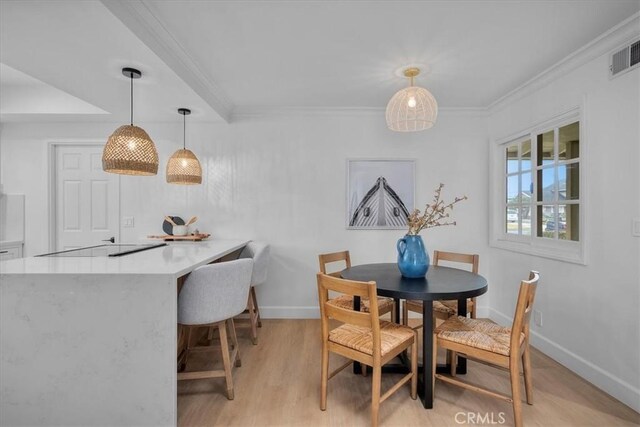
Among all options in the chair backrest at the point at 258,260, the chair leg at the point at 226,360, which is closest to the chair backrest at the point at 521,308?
the chair leg at the point at 226,360

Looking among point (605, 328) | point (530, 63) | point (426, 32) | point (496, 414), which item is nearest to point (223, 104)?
point (426, 32)

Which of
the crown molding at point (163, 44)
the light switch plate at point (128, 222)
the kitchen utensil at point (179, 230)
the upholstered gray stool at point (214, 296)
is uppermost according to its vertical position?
the crown molding at point (163, 44)

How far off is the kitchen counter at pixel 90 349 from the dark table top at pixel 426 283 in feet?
3.94

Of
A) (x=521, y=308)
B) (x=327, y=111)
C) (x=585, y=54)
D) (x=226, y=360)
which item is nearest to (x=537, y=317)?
(x=521, y=308)

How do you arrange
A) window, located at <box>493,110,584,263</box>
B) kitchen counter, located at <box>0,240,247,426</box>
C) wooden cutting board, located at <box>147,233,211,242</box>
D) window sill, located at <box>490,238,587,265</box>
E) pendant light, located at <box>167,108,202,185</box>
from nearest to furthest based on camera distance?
1. kitchen counter, located at <box>0,240,247,426</box>
2. window sill, located at <box>490,238,587,265</box>
3. window, located at <box>493,110,584,263</box>
4. pendant light, located at <box>167,108,202,185</box>
5. wooden cutting board, located at <box>147,233,211,242</box>

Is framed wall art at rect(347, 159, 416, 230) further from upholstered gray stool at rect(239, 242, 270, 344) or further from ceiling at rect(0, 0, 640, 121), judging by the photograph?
upholstered gray stool at rect(239, 242, 270, 344)

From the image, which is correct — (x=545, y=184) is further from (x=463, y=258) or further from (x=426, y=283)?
(x=426, y=283)

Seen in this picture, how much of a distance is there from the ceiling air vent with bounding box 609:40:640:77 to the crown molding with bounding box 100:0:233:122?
2917mm

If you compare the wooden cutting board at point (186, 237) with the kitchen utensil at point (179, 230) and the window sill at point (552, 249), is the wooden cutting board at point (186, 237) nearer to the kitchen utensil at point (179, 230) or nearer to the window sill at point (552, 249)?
the kitchen utensil at point (179, 230)

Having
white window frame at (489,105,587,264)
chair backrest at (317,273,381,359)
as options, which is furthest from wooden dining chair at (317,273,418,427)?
white window frame at (489,105,587,264)

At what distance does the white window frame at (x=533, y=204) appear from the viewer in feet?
7.07

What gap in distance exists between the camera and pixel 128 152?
1.99m

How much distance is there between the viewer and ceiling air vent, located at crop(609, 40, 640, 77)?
5.90 feet

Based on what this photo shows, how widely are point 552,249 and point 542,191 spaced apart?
0.54 m
